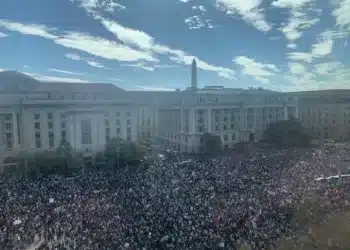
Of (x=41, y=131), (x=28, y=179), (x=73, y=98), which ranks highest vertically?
(x=73, y=98)

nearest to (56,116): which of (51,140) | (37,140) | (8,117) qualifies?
(51,140)

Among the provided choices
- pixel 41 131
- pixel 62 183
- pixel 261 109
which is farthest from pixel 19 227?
pixel 261 109

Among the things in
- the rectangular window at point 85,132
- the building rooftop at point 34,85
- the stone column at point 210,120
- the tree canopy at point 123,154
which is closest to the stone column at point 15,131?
the building rooftop at point 34,85

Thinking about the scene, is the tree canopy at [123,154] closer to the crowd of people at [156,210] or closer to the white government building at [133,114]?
the white government building at [133,114]

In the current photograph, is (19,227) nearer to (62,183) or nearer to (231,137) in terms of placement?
Answer: (62,183)

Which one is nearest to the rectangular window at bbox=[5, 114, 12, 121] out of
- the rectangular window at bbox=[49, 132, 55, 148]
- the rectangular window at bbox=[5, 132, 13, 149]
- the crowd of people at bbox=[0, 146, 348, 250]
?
the rectangular window at bbox=[5, 132, 13, 149]

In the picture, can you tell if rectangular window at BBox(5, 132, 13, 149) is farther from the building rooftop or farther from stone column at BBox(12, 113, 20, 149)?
the building rooftop

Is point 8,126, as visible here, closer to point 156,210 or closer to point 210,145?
point 210,145
